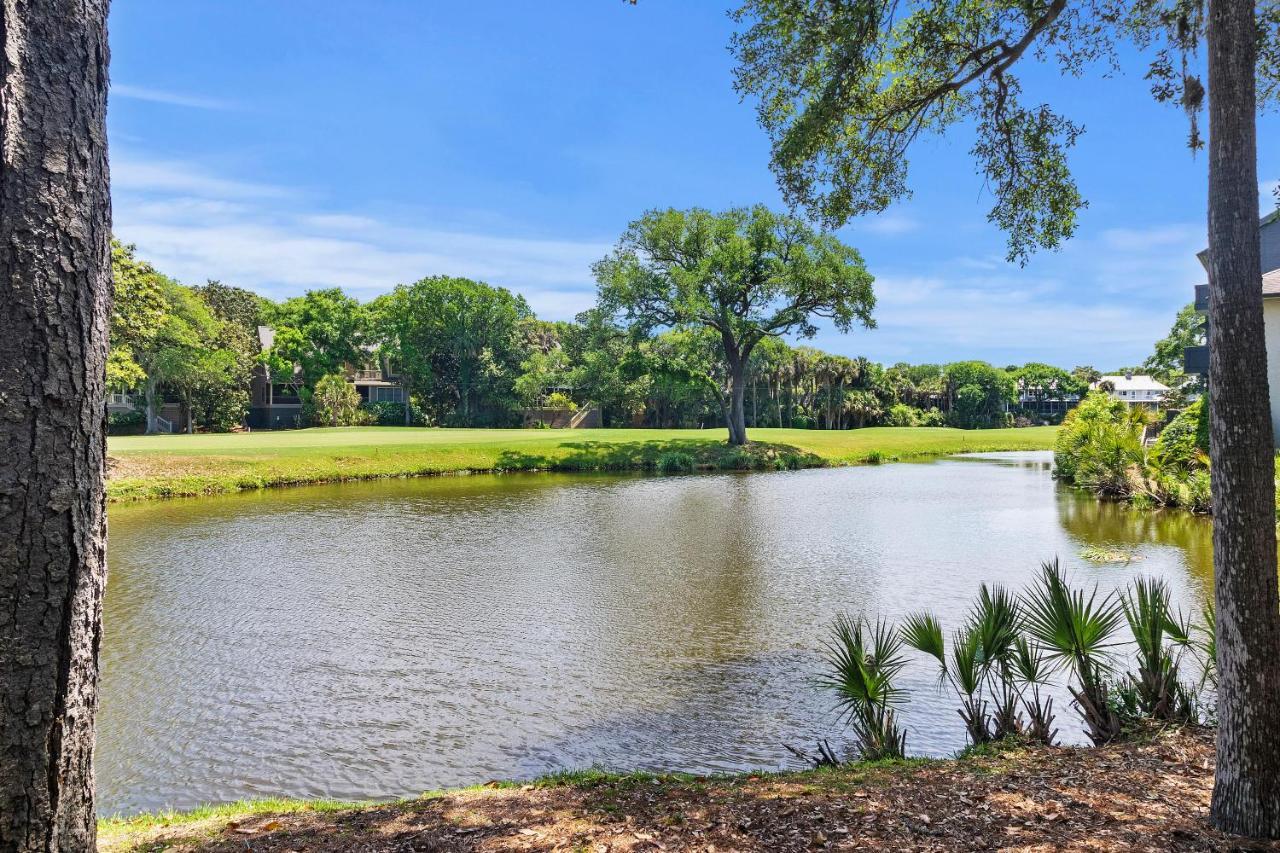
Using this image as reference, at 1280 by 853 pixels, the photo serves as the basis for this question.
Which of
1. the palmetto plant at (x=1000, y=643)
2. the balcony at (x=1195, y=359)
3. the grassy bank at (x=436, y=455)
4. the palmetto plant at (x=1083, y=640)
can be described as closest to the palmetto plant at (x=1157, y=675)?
the palmetto plant at (x=1083, y=640)

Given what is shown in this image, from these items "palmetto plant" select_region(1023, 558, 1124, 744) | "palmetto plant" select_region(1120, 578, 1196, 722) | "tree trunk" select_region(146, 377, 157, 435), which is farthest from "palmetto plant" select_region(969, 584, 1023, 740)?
"tree trunk" select_region(146, 377, 157, 435)

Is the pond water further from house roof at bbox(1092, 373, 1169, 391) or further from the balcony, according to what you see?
house roof at bbox(1092, 373, 1169, 391)

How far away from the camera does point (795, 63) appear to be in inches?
333

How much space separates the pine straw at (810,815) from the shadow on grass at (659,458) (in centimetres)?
2916

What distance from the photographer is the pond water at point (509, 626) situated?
249 inches

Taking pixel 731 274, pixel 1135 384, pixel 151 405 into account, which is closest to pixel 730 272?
pixel 731 274

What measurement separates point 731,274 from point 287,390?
42.4m

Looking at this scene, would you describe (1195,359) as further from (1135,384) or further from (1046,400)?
(1135,384)

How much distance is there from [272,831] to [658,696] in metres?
4.12

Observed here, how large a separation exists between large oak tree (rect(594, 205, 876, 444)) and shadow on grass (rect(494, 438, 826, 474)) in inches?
241

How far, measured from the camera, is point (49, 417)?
2.93 m

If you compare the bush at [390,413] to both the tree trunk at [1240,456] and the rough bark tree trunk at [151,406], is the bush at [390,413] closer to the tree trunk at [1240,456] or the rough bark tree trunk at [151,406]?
the rough bark tree trunk at [151,406]

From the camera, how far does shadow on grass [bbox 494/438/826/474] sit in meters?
34.6

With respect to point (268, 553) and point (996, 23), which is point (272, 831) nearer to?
point (996, 23)
